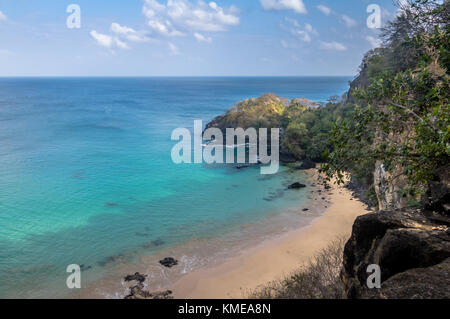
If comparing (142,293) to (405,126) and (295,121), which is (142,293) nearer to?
(405,126)

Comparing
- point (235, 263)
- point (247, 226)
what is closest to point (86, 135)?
point (247, 226)

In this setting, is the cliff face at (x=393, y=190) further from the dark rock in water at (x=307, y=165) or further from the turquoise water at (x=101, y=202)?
the dark rock in water at (x=307, y=165)

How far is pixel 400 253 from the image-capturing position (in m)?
6.41

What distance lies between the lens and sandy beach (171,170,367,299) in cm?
1786

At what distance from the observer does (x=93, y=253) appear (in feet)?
73.7

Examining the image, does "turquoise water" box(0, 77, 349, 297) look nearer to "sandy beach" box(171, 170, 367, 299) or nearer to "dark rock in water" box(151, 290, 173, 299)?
"sandy beach" box(171, 170, 367, 299)

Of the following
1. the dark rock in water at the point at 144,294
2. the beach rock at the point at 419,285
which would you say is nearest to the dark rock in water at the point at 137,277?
the dark rock in water at the point at 144,294

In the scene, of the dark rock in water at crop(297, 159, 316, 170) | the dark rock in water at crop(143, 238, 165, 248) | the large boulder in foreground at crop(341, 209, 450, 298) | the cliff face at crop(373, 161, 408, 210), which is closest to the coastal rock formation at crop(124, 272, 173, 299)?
the dark rock in water at crop(143, 238, 165, 248)

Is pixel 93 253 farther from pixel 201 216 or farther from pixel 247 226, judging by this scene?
pixel 247 226

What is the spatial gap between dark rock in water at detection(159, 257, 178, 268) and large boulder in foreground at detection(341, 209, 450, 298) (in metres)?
13.8

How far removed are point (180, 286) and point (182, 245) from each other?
5.12 m

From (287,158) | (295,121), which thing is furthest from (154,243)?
(295,121)

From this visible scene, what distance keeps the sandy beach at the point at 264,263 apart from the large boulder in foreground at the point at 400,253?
35.4 feet

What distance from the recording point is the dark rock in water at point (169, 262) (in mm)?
20180
